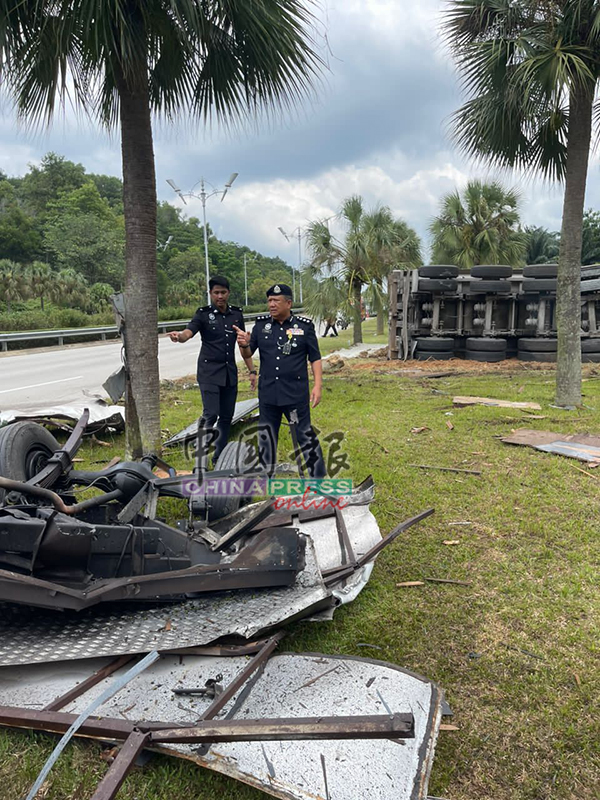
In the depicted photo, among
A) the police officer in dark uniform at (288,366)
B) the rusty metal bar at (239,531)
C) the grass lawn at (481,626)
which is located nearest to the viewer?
the grass lawn at (481,626)

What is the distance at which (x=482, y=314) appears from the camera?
12555mm

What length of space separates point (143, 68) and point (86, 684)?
4.32 meters

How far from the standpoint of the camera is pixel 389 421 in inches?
268

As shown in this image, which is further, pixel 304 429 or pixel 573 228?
pixel 573 228

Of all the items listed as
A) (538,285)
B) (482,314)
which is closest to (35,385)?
(482,314)

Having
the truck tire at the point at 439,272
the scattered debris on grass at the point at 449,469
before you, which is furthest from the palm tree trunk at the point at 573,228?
the truck tire at the point at 439,272

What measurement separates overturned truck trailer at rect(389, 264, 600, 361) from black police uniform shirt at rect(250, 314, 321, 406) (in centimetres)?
882

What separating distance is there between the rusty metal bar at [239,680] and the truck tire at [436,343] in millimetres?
11089

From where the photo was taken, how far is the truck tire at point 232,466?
300 centimetres

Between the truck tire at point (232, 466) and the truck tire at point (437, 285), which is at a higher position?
the truck tire at point (437, 285)

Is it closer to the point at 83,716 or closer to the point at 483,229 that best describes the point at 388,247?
the point at 483,229

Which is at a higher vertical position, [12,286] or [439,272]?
[12,286]

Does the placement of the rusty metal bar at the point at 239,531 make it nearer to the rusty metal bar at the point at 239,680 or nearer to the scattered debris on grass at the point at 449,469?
the rusty metal bar at the point at 239,680

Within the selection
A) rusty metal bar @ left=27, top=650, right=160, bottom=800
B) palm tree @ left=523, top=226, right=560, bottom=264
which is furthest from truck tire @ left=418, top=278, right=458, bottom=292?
palm tree @ left=523, top=226, right=560, bottom=264
